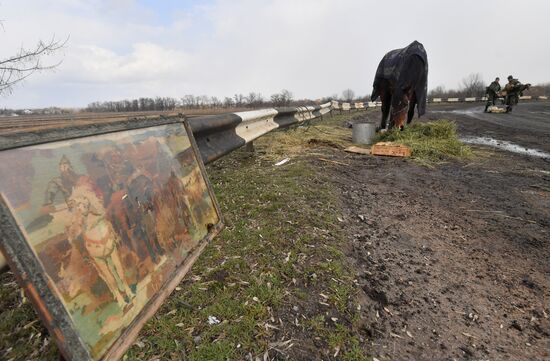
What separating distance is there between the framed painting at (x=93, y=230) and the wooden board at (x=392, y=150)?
4.06m

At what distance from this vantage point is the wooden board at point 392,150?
511 centimetres

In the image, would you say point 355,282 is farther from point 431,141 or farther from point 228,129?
point 431,141

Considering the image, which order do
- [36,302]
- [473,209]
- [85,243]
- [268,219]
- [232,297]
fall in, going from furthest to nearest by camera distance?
1. [473,209]
2. [268,219]
3. [232,297]
4. [85,243]
5. [36,302]

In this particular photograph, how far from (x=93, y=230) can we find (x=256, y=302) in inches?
34.3

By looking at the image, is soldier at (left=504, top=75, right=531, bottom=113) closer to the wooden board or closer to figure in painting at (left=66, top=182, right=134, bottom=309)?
→ the wooden board

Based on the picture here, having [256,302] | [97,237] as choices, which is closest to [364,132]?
[256,302]

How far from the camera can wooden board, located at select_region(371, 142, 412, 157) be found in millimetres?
5105

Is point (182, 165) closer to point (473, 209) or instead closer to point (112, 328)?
point (112, 328)

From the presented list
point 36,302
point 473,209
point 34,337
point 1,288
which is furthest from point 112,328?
point 473,209

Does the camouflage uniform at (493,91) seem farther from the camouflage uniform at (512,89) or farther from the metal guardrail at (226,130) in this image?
the metal guardrail at (226,130)

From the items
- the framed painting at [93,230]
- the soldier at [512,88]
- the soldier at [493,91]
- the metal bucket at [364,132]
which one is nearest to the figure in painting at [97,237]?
the framed painting at [93,230]

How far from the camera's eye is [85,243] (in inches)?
48.6

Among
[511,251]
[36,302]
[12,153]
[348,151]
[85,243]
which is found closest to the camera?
[36,302]

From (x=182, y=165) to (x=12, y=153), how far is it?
41.9 inches
